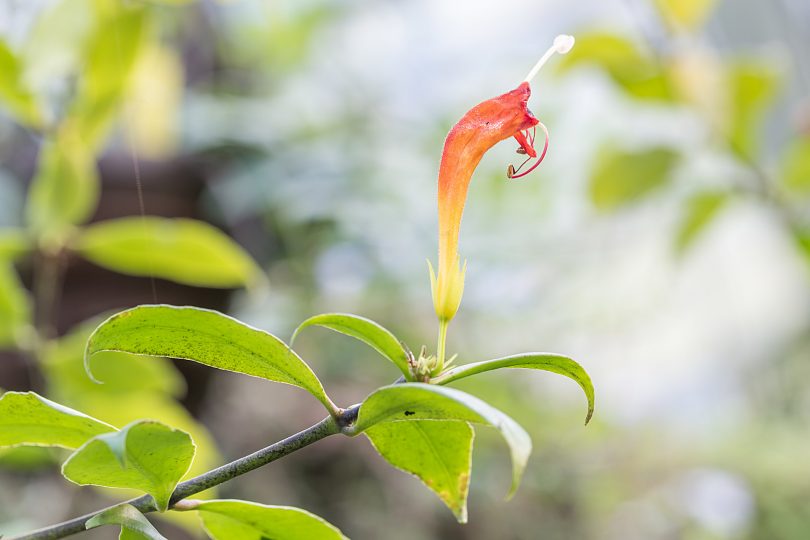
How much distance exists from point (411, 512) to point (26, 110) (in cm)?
81

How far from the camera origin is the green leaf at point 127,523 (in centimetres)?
20

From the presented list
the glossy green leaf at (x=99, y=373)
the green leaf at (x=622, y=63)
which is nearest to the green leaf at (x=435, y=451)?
the glossy green leaf at (x=99, y=373)

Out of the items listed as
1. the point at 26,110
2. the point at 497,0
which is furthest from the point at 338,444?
the point at 497,0

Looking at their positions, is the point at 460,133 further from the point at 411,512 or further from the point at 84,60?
the point at 411,512

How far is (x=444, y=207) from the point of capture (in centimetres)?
24

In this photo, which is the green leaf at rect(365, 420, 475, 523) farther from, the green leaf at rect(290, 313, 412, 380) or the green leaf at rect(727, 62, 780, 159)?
the green leaf at rect(727, 62, 780, 159)

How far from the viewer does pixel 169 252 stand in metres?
0.47

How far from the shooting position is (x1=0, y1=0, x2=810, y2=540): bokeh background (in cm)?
63

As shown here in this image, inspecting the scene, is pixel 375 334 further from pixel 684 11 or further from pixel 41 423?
pixel 684 11

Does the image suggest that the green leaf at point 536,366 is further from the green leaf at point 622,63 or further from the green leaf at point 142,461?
the green leaf at point 622,63

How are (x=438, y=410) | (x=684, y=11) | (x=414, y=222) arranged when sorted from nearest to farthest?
(x=438, y=410) → (x=684, y=11) → (x=414, y=222)

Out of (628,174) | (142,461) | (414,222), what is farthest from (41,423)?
(414,222)

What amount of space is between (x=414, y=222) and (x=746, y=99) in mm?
523

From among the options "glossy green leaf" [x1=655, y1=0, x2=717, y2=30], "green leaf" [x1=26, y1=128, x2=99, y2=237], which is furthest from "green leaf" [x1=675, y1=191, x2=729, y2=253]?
"green leaf" [x1=26, y1=128, x2=99, y2=237]
